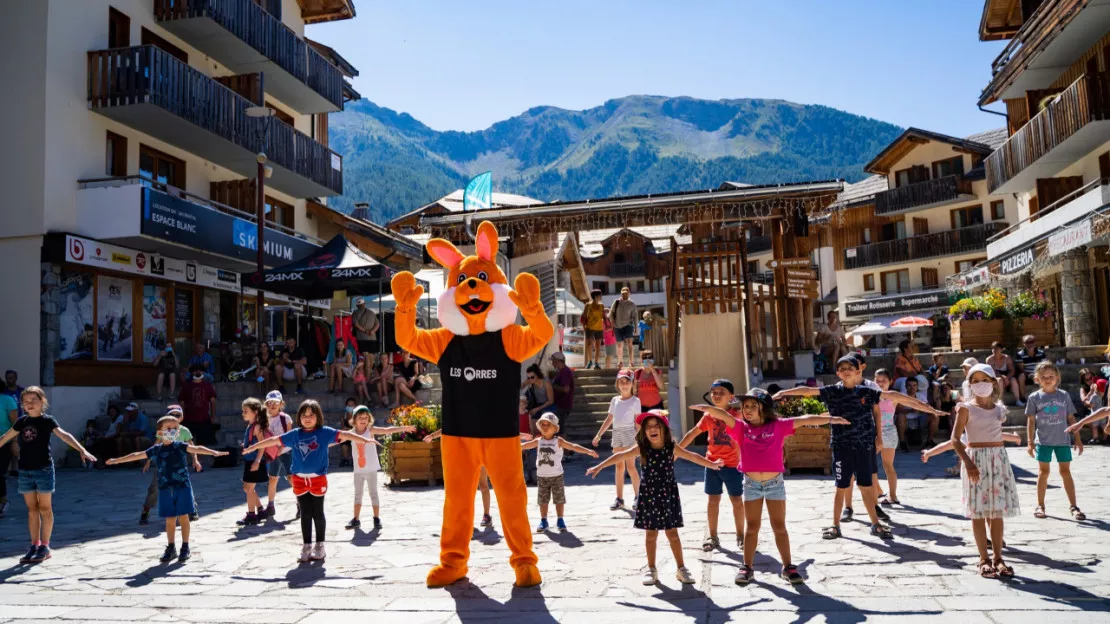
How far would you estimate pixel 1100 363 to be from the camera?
59.5ft

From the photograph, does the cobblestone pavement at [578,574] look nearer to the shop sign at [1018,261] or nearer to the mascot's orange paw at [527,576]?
the mascot's orange paw at [527,576]

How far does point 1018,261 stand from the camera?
23312mm

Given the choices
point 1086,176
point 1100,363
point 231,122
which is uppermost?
point 231,122

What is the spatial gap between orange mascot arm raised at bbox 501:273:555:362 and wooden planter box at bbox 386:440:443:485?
614cm

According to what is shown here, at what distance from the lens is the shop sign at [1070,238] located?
1909cm

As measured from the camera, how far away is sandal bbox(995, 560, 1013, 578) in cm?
605

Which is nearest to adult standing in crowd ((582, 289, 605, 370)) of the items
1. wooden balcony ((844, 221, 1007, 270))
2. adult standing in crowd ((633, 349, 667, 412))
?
adult standing in crowd ((633, 349, 667, 412))

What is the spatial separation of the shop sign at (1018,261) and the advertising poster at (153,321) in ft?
69.6

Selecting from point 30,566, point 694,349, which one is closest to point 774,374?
point 694,349

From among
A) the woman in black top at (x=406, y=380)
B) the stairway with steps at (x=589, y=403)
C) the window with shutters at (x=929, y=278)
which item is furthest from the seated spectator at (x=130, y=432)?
the window with shutters at (x=929, y=278)

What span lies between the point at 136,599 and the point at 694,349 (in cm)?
1186

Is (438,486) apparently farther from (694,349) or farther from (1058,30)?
(1058,30)

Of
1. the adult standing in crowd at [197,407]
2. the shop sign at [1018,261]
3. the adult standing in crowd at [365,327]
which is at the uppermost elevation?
the shop sign at [1018,261]

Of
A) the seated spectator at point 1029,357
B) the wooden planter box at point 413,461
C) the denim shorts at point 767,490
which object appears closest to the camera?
the denim shorts at point 767,490
